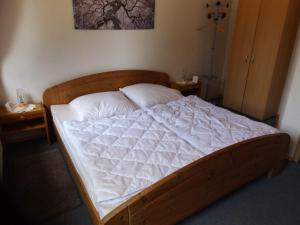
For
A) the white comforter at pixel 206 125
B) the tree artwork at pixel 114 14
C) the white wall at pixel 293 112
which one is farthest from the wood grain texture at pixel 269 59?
the tree artwork at pixel 114 14

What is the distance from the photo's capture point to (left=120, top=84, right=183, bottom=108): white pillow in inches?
107

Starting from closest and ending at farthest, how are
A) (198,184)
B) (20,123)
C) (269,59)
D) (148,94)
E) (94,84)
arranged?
(198,184), (20,123), (148,94), (94,84), (269,59)

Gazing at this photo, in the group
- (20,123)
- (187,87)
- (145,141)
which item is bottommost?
(20,123)

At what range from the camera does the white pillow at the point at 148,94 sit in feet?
8.95

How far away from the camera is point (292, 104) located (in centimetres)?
251

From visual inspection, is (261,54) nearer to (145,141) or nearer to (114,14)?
(114,14)

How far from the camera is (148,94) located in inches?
110

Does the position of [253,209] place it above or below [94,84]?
below

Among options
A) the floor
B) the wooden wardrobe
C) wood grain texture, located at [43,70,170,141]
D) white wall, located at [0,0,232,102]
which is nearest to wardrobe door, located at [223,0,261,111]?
the wooden wardrobe

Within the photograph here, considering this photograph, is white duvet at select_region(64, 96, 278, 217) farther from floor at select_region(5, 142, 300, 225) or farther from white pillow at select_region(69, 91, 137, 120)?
floor at select_region(5, 142, 300, 225)

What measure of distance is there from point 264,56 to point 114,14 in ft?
7.22

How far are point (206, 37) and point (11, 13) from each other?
277 centimetres

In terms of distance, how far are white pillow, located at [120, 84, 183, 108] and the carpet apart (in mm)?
1099

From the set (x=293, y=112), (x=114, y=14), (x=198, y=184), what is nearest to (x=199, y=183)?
(x=198, y=184)
